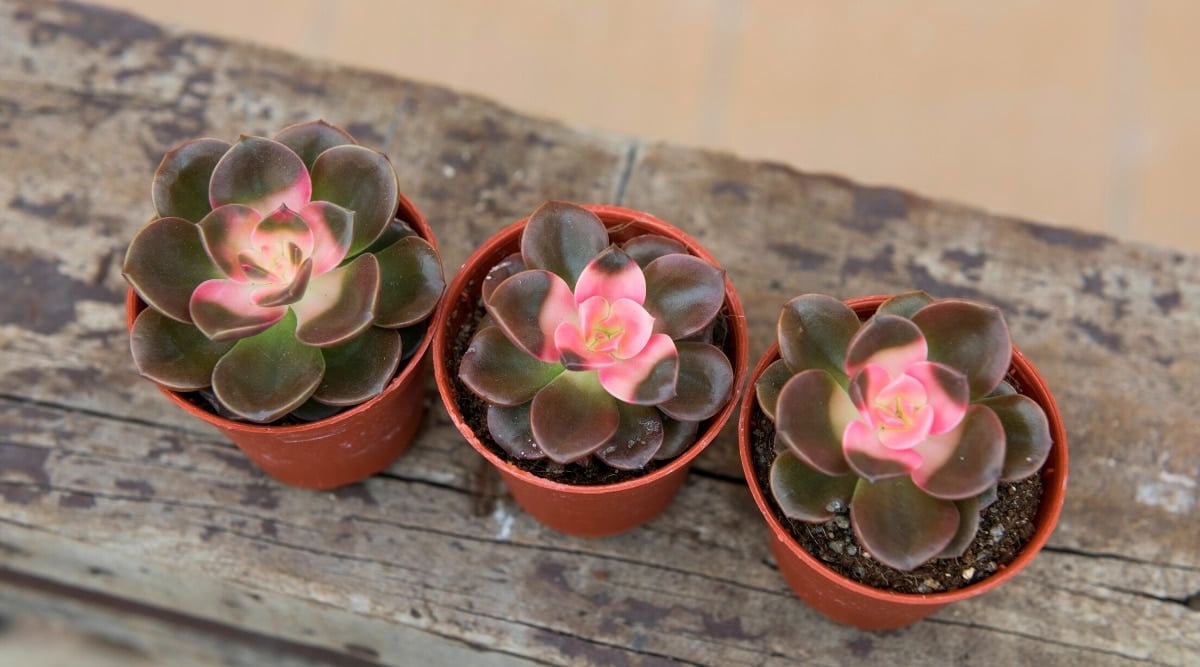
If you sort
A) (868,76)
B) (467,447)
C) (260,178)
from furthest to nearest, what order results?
(868,76), (467,447), (260,178)

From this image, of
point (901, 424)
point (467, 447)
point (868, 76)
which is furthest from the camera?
point (868, 76)

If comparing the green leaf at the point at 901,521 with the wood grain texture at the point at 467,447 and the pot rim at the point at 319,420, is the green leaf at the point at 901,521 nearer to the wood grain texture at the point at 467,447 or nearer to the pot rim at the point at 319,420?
the wood grain texture at the point at 467,447

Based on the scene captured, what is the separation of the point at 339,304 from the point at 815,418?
17.6 inches

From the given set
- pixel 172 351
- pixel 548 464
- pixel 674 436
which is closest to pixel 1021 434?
pixel 674 436

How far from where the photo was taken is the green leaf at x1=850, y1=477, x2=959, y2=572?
0.84 m

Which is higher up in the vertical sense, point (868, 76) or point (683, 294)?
point (683, 294)

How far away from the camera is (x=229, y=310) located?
896 mm

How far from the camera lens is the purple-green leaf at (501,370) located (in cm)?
90

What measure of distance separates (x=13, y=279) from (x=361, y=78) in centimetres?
52

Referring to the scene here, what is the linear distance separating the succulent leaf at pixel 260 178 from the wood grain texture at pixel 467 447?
337 mm

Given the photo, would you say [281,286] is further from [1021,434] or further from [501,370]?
[1021,434]

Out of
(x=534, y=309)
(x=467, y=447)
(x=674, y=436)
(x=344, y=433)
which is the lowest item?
(x=467, y=447)

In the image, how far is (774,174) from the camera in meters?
1.30

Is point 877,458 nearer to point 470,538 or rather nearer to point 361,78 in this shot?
point 470,538
